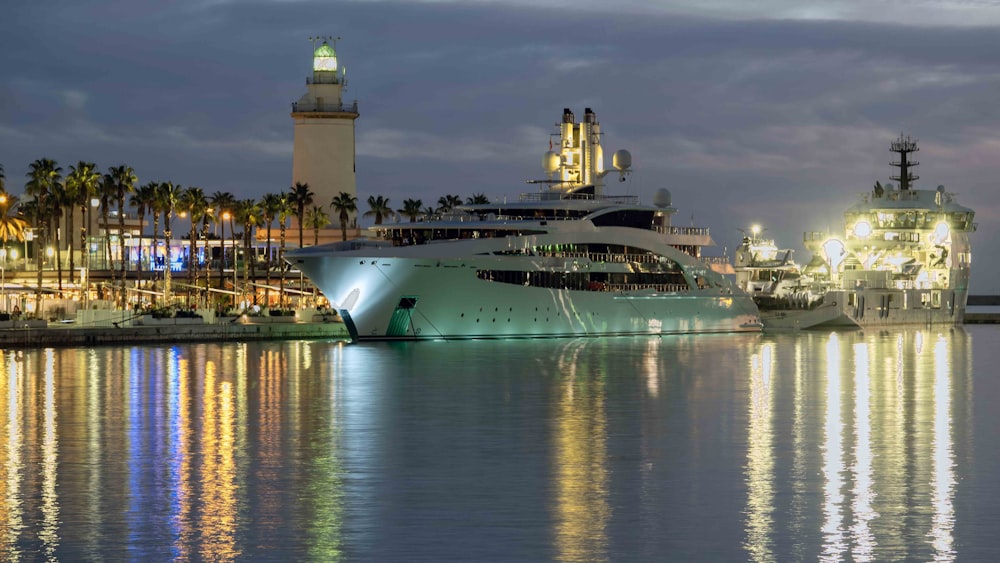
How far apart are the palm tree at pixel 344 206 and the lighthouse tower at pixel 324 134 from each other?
1.52 metres

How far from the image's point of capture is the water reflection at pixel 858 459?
2117cm

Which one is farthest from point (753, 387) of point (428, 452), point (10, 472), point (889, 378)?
point (10, 472)

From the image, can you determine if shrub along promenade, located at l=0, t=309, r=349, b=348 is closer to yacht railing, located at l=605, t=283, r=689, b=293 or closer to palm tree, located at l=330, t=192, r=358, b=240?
yacht railing, located at l=605, t=283, r=689, b=293

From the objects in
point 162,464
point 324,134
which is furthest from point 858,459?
point 324,134

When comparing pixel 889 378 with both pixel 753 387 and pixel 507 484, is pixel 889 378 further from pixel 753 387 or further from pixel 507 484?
pixel 507 484

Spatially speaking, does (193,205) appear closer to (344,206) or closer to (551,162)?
(344,206)

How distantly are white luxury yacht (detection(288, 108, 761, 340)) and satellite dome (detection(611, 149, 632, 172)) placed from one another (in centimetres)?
321

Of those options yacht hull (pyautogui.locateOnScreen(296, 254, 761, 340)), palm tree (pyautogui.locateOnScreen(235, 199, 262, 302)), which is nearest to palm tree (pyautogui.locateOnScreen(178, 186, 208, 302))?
palm tree (pyautogui.locateOnScreen(235, 199, 262, 302))

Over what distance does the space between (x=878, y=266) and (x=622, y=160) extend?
2582 cm

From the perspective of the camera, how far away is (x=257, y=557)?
19984 mm

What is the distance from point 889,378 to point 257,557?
36.1 meters

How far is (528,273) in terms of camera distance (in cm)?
6938

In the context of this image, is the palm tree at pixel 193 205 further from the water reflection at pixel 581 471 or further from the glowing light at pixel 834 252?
the water reflection at pixel 581 471

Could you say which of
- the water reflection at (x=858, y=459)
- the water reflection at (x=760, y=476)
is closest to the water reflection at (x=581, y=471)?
the water reflection at (x=760, y=476)
